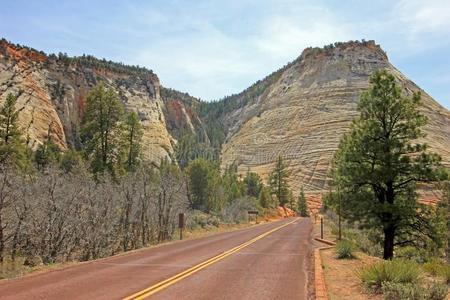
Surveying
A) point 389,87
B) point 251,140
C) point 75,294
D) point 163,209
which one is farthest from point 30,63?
point 75,294

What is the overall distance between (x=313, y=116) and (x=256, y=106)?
42707mm

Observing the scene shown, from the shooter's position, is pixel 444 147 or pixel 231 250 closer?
pixel 231 250

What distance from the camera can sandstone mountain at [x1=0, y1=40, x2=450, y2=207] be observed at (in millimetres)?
92688

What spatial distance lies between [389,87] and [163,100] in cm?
14327

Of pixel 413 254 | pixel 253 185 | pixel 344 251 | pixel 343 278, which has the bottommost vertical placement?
pixel 413 254

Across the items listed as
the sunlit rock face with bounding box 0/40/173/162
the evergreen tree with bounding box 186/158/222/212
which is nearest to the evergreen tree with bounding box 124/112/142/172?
the evergreen tree with bounding box 186/158/222/212

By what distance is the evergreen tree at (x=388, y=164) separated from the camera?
2534cm

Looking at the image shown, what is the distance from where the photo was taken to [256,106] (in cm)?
17162

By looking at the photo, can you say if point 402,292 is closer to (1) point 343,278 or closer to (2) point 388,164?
(1) point 343,278

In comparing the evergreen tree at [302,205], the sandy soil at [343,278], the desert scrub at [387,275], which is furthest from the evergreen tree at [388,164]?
the evergreen tree at [302,205]

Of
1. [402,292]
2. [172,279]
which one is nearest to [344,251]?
[172,279]

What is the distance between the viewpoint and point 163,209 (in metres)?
28.9

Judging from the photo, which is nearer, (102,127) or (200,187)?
(102,127)

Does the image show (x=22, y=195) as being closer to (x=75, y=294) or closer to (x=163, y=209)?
(x=75, y=294)
